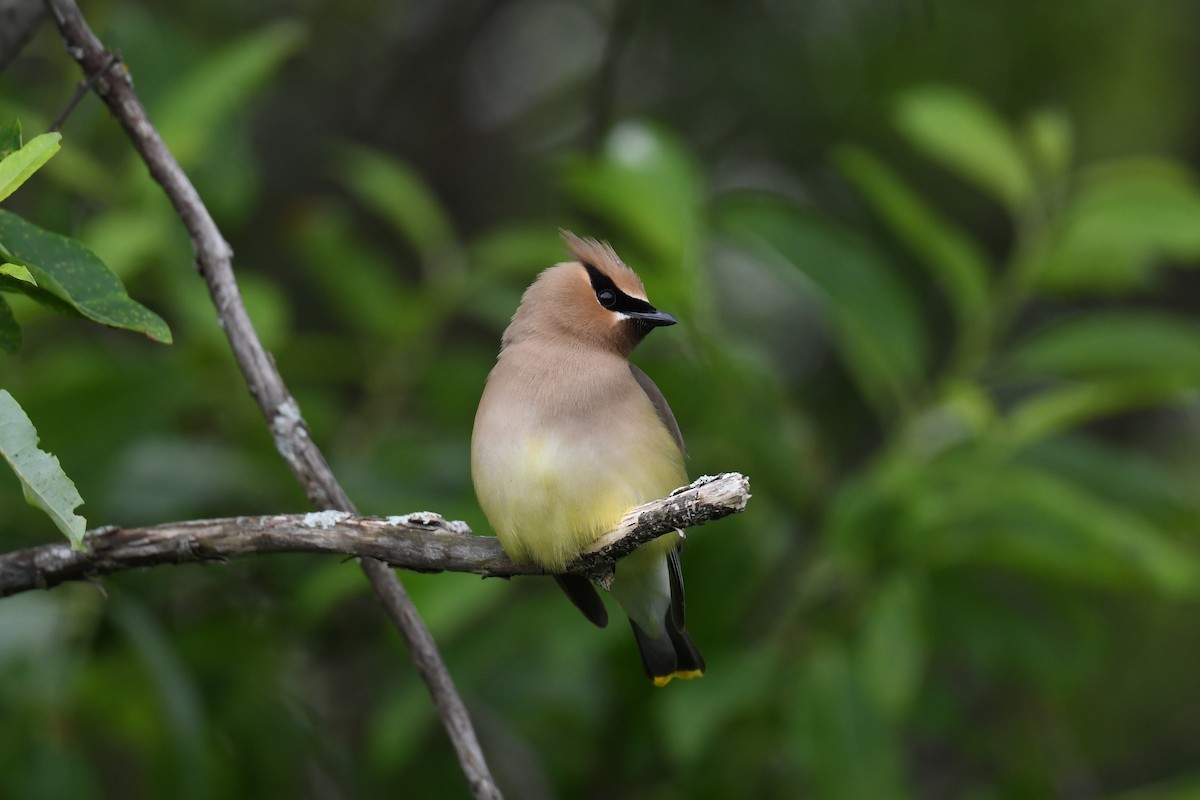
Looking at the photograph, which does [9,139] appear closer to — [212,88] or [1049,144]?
[212,88]

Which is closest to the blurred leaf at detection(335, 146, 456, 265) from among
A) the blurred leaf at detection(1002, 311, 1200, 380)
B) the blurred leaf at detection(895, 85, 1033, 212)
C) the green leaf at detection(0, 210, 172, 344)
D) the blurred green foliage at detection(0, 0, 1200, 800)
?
the blurred green foliage at detection(0, 0, 1200, 800)

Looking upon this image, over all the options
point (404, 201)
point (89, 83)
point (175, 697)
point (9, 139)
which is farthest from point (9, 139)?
point (404, 201)

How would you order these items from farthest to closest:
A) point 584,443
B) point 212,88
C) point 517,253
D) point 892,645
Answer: point 517,253 < point 212,88 < point 892,645 < point 584,443

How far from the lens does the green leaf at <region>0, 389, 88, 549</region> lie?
6.15 feet

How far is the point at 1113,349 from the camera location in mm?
4203

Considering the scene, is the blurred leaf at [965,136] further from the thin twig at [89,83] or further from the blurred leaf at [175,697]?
the blurred leaf at [175,697]

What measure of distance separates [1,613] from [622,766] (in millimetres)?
1881

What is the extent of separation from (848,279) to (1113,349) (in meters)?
0.79

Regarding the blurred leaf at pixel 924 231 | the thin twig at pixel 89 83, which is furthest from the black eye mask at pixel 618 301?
the thin twig at pixel 89 83

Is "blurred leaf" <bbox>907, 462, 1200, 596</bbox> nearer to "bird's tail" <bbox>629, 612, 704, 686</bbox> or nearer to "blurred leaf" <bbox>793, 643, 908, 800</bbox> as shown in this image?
"blurred leaf" <bbox>793, 643, 908, 800</bbox>

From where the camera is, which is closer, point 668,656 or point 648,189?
point 668,656

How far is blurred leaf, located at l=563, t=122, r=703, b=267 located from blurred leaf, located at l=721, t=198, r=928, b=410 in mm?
174

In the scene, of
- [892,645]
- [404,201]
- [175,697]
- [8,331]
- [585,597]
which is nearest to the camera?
[8,331]

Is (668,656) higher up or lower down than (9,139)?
lower down
